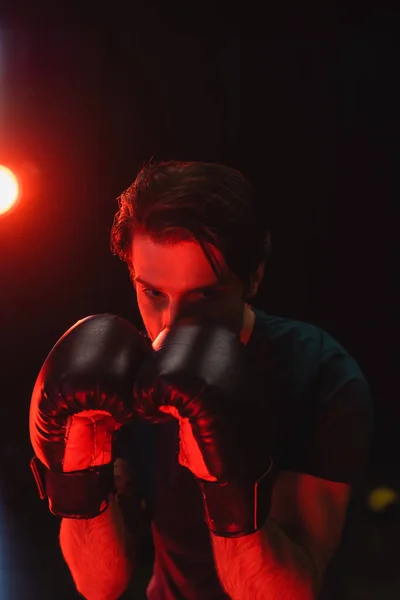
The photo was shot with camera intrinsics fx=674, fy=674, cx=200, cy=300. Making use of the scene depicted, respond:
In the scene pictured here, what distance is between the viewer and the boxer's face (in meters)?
1.18

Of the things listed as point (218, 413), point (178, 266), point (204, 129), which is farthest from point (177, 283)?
point (204, 129)

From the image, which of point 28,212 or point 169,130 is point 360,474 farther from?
point 28,212

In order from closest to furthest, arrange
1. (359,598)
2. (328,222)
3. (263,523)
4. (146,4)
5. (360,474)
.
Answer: (263,523) < (360,474) < (146,4) < (328,222) < (359,598)

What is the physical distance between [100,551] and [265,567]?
327mm

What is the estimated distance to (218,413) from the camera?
37.3 inches

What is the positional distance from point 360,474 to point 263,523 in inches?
9.4

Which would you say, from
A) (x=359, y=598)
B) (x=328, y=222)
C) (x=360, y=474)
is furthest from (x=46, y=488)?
(x=359, y=598)

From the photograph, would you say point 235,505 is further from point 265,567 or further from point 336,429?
point 336,429

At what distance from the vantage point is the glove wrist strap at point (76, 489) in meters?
1.06

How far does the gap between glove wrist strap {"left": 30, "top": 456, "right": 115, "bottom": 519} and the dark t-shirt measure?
19 centimetres

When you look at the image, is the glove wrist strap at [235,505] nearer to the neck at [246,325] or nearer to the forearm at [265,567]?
the forearm at [265,567]

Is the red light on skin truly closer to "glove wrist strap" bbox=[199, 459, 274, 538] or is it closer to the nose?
the nose

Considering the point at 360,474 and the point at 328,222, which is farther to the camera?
the point at 328,222

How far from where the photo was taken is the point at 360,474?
120 centimetres
